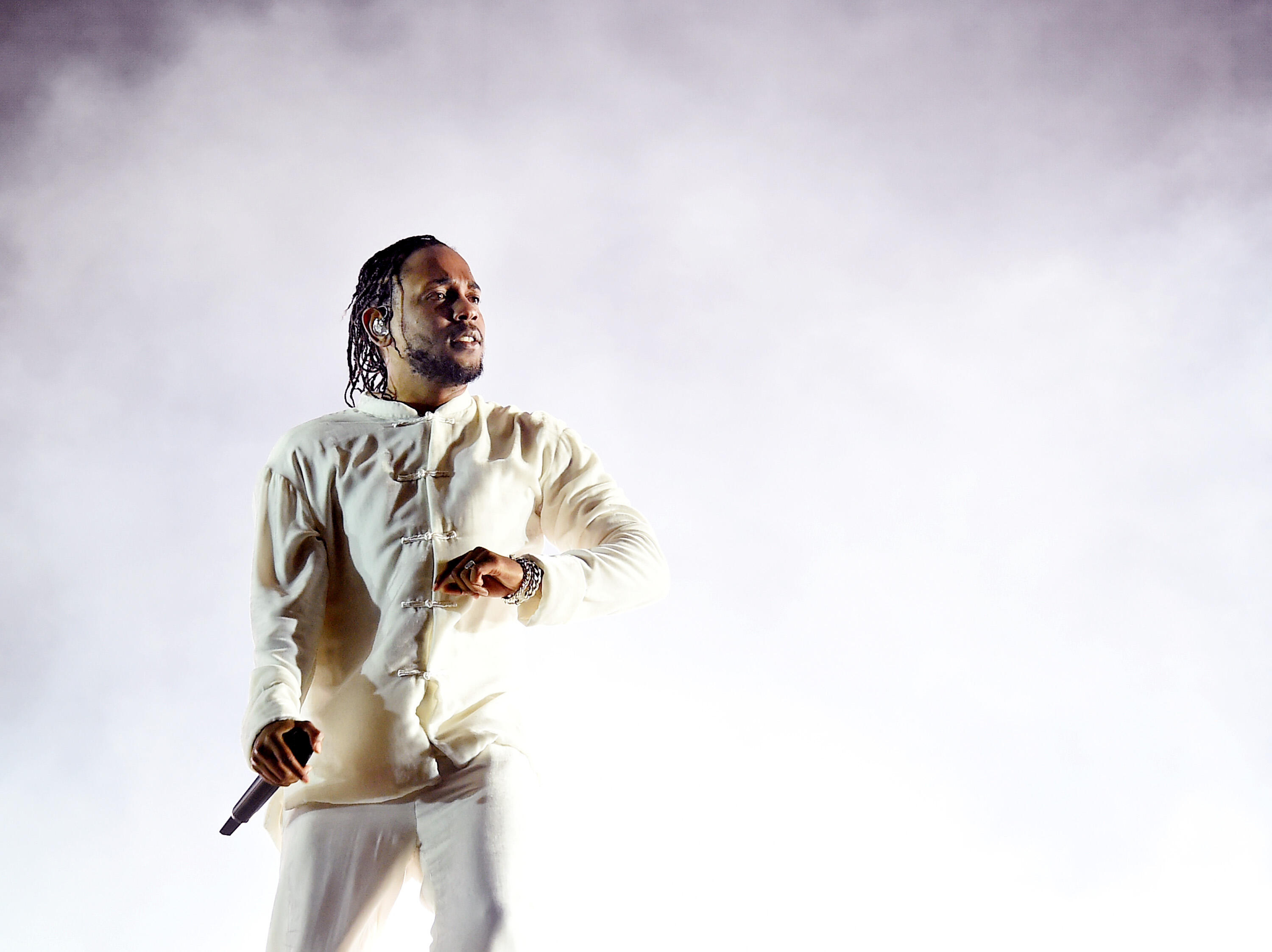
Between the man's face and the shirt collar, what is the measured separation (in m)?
0.04

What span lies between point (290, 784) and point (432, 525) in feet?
1.32

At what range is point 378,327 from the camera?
201 centimetres

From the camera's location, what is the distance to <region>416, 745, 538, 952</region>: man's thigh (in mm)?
1476

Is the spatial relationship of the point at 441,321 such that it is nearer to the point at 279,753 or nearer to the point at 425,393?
the point at 425,393

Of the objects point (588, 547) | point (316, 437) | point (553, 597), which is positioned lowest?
point (553, 597)

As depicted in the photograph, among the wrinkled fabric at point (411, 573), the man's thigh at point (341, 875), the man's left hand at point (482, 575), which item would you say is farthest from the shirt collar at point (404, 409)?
the man's thigh at point (341, 875)

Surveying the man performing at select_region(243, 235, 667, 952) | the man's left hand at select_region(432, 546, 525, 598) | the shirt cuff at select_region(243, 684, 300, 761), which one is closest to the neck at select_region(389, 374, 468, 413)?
the man performing at select_region(243, 235, 667, 952)

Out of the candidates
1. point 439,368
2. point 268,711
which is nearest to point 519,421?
point 439,368

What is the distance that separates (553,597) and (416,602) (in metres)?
0.21

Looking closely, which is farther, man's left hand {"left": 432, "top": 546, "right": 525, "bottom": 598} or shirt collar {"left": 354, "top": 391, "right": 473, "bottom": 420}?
shirt collar {"left": 354, "top": 391, "right": 473, "bottom": 420}

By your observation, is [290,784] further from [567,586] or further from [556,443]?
[556,443]

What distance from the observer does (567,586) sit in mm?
1630

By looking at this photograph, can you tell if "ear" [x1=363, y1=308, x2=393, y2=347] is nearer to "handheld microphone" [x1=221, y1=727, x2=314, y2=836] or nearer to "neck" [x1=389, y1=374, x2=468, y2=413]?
"neck" [x1=389, y1=374, x2=468, y2=413]

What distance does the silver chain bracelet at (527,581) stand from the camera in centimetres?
160
